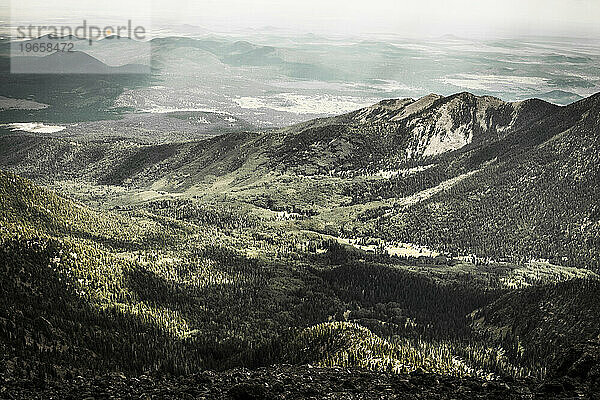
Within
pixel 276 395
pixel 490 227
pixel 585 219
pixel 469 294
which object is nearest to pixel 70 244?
pixel 276 395

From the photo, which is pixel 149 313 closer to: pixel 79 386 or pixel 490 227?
pixel 79 386

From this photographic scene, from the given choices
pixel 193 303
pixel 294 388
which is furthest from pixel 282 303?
pixel 294 388

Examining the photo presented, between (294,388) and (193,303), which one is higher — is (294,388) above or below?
above

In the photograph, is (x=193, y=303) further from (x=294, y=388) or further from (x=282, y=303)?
(x=294, y=388)

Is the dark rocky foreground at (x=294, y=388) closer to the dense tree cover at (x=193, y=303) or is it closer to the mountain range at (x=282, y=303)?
the mountain range at (x=282, y=303)

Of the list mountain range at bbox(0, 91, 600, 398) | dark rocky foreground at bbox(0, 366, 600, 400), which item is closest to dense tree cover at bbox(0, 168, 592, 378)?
mountain range at bbox(0, 91, 600, 398)

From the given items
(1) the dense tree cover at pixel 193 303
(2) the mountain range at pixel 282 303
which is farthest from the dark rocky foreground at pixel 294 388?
(1) the dense tree cover at pixel 193 303

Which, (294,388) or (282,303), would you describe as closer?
(294,388)

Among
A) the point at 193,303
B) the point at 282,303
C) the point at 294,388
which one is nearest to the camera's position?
the point at 294,388

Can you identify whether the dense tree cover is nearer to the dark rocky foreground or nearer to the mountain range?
the mountain range
